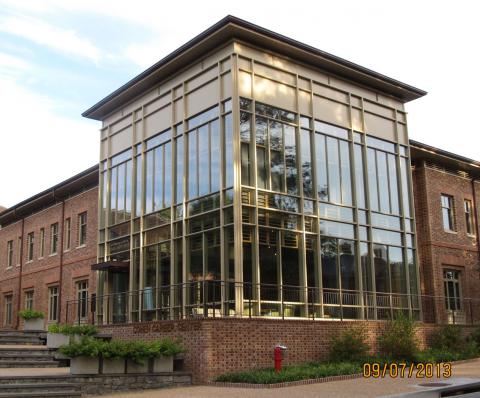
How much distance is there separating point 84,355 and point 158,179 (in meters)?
8.64

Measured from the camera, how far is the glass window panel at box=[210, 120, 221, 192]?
1898 cm

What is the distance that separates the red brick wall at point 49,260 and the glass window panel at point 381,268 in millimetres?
11697

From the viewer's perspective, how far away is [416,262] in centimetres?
2281

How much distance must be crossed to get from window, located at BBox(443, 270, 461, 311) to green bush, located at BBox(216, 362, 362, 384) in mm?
9647

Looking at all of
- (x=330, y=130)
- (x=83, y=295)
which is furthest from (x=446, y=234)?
(x=83, y=295)

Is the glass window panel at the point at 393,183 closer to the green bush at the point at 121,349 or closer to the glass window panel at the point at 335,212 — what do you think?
the glass window panel at the point at 335,212

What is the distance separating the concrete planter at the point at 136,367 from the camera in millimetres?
15047

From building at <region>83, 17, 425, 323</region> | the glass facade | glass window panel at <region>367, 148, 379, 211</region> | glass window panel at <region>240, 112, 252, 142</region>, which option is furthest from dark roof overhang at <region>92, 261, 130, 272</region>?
glass window panel at <region>367, 148, 379, 211</region>

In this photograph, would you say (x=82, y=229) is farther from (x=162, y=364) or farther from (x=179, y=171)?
(x=162, y=364)

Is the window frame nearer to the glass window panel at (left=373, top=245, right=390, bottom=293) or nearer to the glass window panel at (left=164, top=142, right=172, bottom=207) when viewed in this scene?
the glass window panel at (left=373, top=245, right=390, bottom=293)

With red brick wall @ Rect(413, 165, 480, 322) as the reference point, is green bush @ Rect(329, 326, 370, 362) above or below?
below

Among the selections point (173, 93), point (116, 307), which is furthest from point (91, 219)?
point (173, 93)

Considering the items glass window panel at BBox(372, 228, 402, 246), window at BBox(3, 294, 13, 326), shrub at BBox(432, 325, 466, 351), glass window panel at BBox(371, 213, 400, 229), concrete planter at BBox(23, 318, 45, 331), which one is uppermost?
glass window panel at BBox(371, 213, 400, 229)

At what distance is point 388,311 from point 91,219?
1342 centimetres
